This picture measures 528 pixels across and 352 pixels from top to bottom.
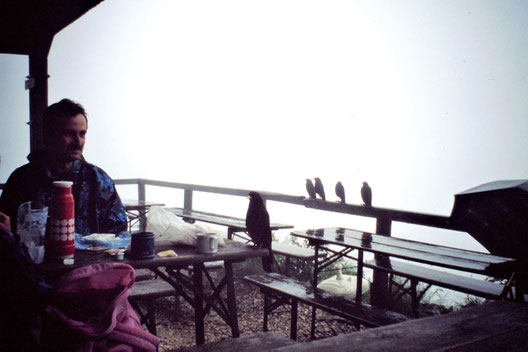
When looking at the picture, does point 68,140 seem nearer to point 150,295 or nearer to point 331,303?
point 150,295

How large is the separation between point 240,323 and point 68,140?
8.85 feet

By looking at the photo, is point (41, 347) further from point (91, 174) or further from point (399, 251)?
point (399, 251)

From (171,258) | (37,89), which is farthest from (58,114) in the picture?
(37,89)

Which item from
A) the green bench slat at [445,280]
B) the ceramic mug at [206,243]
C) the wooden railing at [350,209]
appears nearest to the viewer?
the ceramic mug at [206,243]

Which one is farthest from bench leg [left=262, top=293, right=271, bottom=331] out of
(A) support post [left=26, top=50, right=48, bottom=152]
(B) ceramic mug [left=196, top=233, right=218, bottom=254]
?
(A) support post [left=26, top=50, right=48, bottom=152]

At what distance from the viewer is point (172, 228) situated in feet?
7.43

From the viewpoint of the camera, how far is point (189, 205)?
6.43m

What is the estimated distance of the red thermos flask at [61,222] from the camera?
1.63 metres

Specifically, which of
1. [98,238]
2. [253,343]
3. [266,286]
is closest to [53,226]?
[98,238]

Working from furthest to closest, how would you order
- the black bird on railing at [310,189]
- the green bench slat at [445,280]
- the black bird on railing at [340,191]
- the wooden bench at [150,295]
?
the black bird on railing at [310,189] → the black bird on railing at [340,191] → the green bench slat at [445,280] → the wooden bench at [150,295]

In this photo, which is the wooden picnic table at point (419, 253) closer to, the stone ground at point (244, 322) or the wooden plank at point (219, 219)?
the stone ground at point (244, 322)

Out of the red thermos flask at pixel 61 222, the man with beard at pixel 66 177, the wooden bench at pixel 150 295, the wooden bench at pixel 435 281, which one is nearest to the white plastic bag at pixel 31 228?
the red thermos flask at pixel 61 222

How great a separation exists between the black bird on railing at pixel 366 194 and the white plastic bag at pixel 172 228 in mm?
2218

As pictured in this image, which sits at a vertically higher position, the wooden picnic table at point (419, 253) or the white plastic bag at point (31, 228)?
the white plastic bag at point (31, 228)
